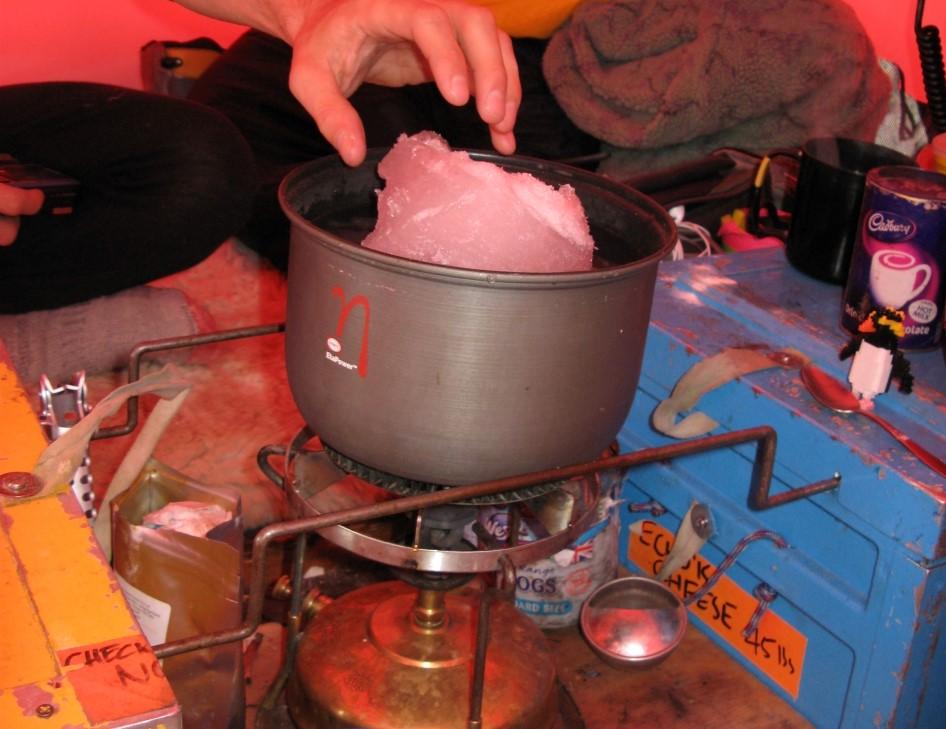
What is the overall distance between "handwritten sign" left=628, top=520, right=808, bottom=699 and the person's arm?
1.77 feet

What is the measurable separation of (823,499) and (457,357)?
→ 47 centimetres

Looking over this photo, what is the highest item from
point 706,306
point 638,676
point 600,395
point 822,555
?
point 600,395

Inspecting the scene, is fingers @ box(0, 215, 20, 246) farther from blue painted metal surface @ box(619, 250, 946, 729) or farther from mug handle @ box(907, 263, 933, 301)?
mug handle @ box(907, 263, 933, 301)

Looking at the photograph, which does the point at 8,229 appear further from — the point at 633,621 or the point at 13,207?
the point at 633,621

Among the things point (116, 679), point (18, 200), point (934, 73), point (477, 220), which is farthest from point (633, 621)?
point (934, 73)

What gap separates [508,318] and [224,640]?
0.28m

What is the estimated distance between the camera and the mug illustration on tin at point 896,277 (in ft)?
3.59

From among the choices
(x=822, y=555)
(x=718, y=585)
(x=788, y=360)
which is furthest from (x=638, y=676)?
(x=788, y=360)

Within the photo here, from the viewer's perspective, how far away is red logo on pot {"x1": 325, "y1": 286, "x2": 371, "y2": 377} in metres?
0.75

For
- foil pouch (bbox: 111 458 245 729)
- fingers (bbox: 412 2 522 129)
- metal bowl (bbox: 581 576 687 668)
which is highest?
fingers (bbox: 412 2 522 129)

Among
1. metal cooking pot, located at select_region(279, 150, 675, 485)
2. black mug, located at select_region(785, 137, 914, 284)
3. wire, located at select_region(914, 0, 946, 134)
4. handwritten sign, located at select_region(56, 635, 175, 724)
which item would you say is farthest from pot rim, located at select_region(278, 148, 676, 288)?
wire, located at select_region(914, 0, 946, 134)

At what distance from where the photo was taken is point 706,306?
1247mm

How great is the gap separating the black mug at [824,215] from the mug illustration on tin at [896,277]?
13 cm

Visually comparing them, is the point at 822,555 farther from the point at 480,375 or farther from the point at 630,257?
the point at 480,375
